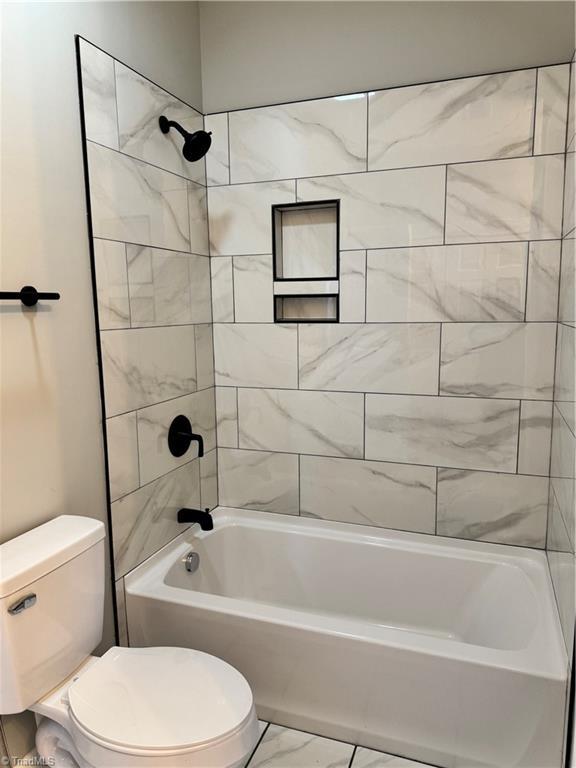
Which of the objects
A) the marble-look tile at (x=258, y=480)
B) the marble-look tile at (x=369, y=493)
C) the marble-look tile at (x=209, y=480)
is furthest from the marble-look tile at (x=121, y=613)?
the marble-look tile at (x=369, y=493)

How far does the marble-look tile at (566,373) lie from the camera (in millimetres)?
1538

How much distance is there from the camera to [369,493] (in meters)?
2.25

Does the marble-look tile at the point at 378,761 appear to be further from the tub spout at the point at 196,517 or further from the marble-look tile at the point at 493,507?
the tub spout at the point at 196,517

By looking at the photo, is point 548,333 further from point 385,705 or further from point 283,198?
point 385,705

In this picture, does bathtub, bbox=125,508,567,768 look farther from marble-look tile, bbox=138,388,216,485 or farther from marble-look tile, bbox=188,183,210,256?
marble-look tile, bbox=188,183,210,256

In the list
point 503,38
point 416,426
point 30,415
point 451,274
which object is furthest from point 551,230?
point 30,415

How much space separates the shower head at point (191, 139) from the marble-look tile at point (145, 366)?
691 mm

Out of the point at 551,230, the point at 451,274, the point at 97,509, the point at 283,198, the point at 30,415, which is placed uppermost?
the point at 283,198

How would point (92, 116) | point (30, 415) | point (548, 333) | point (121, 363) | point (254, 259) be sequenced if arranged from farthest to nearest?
1. point (254, 259)
2. point (548, 333)
3. point (121, 363)
4. point (92, 116)
5. point (30, 415)

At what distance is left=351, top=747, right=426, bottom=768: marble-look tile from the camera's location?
5.49ft

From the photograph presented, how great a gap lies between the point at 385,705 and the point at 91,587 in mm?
984

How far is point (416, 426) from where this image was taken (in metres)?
2.13

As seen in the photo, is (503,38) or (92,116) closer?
(92,116)

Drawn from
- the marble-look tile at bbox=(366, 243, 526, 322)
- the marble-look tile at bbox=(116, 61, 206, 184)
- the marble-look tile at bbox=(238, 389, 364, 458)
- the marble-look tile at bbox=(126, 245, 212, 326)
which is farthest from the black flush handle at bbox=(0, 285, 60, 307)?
the marble-look tile at bbox=(366, 243, 526, 322)
